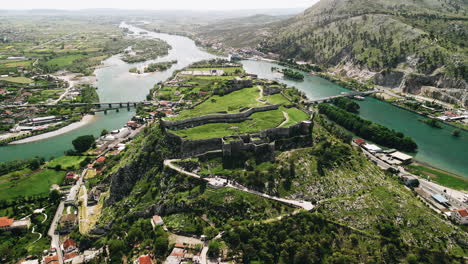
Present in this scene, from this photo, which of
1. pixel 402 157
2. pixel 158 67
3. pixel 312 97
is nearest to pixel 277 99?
pixel 402 157

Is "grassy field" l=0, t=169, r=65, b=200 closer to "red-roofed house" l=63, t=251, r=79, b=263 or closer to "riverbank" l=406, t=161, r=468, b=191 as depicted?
"red-roofed house" l=63, t=251, r=79, b=263

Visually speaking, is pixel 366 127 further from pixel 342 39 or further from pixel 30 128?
pixel 342 39

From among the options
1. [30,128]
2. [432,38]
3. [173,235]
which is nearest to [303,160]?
[173,235]

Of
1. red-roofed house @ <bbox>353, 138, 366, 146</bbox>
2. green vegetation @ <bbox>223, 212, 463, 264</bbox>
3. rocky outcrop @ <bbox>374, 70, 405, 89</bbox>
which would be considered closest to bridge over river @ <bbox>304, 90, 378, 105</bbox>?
rocky outcrop @ <bbox>374, 70, 405, 89</bbox>

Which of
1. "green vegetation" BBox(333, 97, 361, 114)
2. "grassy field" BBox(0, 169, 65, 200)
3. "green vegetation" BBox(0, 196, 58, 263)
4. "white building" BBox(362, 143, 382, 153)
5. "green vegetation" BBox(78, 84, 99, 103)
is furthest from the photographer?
"green vegetation" BBox(78, 84, 99, 103)

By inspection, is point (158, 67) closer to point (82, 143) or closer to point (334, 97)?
point (334, 97)

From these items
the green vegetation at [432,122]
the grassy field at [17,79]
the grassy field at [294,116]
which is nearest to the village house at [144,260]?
the grassy field at [294,116]
